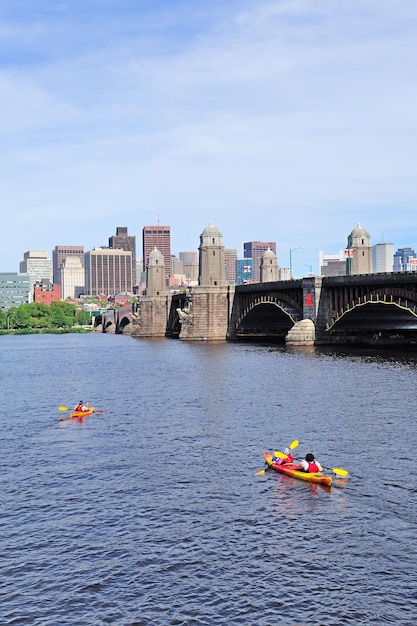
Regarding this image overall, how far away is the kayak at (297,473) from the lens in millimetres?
32000

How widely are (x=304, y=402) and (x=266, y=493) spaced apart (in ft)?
78.0

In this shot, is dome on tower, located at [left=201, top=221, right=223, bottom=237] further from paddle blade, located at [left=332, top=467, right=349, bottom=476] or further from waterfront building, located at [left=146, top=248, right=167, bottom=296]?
paddle blade, located at [left=332, top=467, right=349, bottom=476]

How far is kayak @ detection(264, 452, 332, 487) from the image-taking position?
3200 centimetres

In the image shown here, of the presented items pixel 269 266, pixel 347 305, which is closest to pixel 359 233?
pixel 347 305

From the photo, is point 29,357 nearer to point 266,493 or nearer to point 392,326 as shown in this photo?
point 392,326

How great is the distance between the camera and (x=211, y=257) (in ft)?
472

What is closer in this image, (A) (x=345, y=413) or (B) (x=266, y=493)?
(B) (x=266, y=493)

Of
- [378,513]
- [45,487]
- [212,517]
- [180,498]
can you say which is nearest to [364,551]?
[378,513]

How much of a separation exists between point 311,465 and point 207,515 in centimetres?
631

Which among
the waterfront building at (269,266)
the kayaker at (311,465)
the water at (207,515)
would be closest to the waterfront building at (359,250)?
the waterfront building at (269,266)

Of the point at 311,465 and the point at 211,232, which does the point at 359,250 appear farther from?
the point at 311,465

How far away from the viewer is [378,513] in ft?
92.0

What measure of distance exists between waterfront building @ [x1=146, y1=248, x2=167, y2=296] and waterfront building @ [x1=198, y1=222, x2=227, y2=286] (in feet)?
Answer: 137

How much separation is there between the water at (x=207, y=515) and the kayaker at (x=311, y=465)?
0.74 metres
